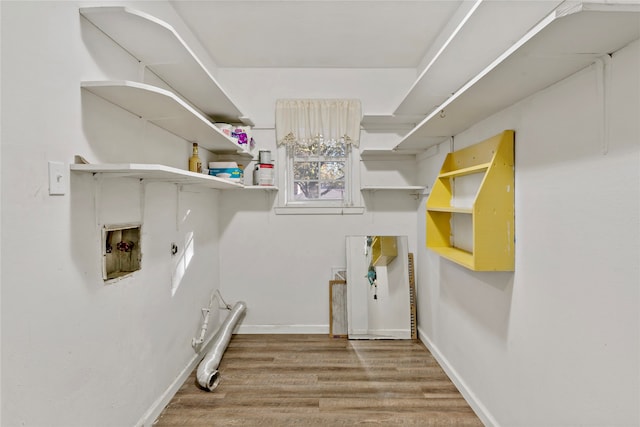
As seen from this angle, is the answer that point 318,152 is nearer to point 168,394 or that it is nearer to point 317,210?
point 317,210

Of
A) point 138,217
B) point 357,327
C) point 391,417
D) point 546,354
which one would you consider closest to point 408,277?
point 357,327

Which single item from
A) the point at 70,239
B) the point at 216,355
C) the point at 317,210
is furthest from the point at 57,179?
the point at 317,210

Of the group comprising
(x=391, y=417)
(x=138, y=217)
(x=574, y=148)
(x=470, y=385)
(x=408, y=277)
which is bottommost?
(x=391, y=417)

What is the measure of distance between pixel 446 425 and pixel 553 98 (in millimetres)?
1838

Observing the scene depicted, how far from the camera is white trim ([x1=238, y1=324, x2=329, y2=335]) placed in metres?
3.21

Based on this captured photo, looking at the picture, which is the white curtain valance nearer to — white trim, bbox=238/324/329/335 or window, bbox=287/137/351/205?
window, bbox=287/137/351/205

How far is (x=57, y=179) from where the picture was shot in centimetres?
118

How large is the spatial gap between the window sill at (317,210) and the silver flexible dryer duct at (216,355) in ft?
3.36

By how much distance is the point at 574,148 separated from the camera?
3.92 ft

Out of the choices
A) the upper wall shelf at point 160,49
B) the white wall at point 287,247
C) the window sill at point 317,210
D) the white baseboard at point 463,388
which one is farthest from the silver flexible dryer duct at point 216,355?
the upper wall shelf at point 160,49

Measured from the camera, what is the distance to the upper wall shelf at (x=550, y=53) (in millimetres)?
853

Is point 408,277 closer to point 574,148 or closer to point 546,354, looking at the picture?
point 546,354

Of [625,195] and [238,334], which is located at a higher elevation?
[625,195]

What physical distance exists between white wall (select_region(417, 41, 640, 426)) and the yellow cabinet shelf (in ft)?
4.12
